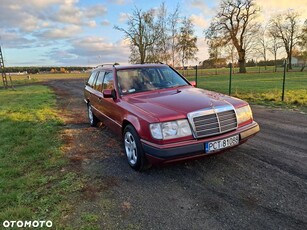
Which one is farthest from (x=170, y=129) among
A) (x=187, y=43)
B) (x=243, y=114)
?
(x=187, y=43)

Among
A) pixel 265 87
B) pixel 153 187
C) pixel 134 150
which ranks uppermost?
pixel 134 150

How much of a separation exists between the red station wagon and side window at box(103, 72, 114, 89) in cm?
16

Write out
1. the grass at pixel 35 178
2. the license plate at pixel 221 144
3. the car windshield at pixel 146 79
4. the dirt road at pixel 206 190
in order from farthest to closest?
1. the car windshield at pixel 146 79
2. the license plate at pixel 221 144
3. the grass at pixel 35 178
4. the dirt road at pixel 206 190

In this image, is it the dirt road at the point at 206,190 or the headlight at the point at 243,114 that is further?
the headlight at the point at 243,114

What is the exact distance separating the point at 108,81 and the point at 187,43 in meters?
33.2

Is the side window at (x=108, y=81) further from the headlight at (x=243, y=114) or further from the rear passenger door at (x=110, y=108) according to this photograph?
the headlight at (x=243, y=114)

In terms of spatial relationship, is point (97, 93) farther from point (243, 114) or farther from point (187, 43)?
point (187, 43)

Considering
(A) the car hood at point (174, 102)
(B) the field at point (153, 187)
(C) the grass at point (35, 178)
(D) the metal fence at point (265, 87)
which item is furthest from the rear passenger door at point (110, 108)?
(D) the metal fence at point (265, 87)

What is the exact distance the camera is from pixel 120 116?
4750mm

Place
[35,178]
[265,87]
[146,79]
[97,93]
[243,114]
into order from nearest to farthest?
[35,178] < [243,114] < [146,79] < [97,93] < [265,87]

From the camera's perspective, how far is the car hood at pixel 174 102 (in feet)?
12.3

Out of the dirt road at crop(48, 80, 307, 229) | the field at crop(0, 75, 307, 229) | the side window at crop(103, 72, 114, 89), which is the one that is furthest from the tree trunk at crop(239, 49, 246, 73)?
the side window at crop(103, 72, 114, 89)

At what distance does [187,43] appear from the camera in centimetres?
3703

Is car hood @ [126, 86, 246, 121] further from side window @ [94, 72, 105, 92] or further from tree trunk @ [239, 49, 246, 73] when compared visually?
tree trunk @ [239, 49, 246, 73]
